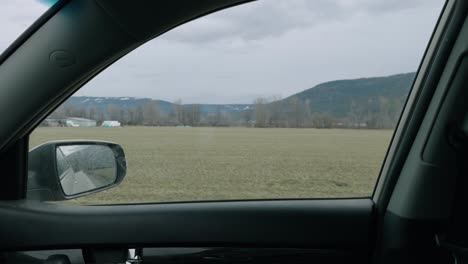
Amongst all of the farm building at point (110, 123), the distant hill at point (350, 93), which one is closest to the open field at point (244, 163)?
the farm building at point (110, 123)

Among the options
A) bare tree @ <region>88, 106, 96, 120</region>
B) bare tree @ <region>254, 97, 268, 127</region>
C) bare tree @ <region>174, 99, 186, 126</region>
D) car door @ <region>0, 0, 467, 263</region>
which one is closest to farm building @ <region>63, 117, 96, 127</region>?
bare tree @ <region>88, 106, 96, 120</region>

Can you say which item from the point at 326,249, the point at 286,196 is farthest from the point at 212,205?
→ the point at 326,249

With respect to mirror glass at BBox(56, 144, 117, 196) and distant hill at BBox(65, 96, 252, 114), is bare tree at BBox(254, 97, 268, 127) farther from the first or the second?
mirror glass at BBox(56, 144, 117, 196)

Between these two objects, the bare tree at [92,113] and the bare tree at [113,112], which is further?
the bare tree at [113,112]

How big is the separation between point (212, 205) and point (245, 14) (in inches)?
43.7

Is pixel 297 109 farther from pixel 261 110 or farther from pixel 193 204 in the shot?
pixel 193 204

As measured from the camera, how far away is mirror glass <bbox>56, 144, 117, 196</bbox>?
2529 millimetres

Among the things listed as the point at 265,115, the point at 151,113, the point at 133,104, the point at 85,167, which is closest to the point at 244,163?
the point at 265,115

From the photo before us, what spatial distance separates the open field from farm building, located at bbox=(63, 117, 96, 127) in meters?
0.08

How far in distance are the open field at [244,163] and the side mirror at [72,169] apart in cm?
7

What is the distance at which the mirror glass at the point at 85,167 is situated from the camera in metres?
2.53

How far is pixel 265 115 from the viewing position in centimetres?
286

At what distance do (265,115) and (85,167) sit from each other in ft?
3.61

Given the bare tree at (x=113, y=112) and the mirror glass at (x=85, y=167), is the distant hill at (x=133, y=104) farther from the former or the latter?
the mirror glass at (x=85, y=167)
